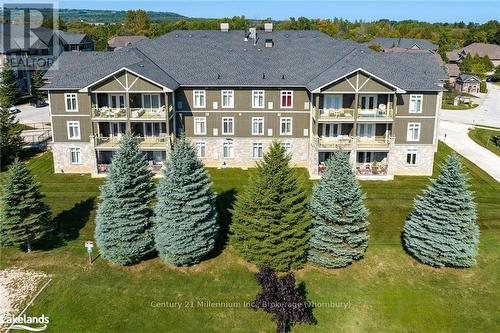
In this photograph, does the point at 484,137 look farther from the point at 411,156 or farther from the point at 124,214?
the point at 124,214

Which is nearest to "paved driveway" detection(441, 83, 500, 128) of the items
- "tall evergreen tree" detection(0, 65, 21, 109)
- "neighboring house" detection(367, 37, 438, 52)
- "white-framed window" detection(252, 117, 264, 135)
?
"neighboring house" detection(367, 37, 438, 52)

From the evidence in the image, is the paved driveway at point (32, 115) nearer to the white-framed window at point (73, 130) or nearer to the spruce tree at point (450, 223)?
Result: the white-framed window at point (73, 130)

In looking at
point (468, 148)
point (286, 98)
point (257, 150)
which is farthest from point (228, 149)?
point (468, 148)

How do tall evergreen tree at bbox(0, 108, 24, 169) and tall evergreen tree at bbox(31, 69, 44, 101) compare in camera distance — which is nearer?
tall evergreen tree at bbox(0, 108, 24, 169)

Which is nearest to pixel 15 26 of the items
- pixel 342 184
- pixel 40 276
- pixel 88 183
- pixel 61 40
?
pixel 61 40

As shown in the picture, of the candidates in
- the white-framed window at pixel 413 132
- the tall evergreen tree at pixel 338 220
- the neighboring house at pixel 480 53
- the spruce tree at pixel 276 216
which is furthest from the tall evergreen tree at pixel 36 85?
the neighboring house at pixel 480 53

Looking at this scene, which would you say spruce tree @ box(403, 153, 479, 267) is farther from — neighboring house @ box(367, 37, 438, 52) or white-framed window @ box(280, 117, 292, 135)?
neighboring house @ box(367, 37, 438, 52)
